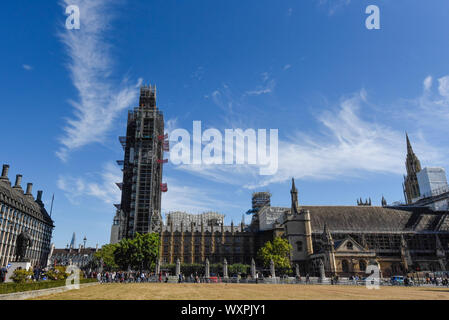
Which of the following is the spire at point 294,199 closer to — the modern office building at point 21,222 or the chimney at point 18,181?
the modern office building at point 21,222

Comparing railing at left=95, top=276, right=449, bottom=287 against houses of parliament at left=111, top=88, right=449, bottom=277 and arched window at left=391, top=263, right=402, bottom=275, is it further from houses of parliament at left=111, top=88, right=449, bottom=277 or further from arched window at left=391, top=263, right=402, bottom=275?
arched window at left=391, top=263, right=402, bottom=275

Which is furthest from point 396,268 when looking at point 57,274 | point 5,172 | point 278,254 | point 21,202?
point 5,172

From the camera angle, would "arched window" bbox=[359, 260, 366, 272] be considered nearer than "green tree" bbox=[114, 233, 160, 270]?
Yes

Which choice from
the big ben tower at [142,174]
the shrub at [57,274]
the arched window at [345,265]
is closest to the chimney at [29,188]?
the big ben tower at [142,174]

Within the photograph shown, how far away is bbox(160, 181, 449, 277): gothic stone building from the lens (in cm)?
5753

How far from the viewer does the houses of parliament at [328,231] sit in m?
60.8

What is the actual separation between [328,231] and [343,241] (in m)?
3.50

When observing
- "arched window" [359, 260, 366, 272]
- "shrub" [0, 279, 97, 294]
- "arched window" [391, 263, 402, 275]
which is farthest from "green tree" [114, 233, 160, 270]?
"arched window" [391, 263, 402, 275]

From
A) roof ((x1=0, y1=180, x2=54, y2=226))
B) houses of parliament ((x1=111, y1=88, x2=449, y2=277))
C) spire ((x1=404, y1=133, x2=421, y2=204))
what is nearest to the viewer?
houses of parliament ((x1=111, y1=88, x2=449, y2=277))

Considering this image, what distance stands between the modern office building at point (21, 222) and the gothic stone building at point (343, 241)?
35.7m

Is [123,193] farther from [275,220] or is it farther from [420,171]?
[420,171]
